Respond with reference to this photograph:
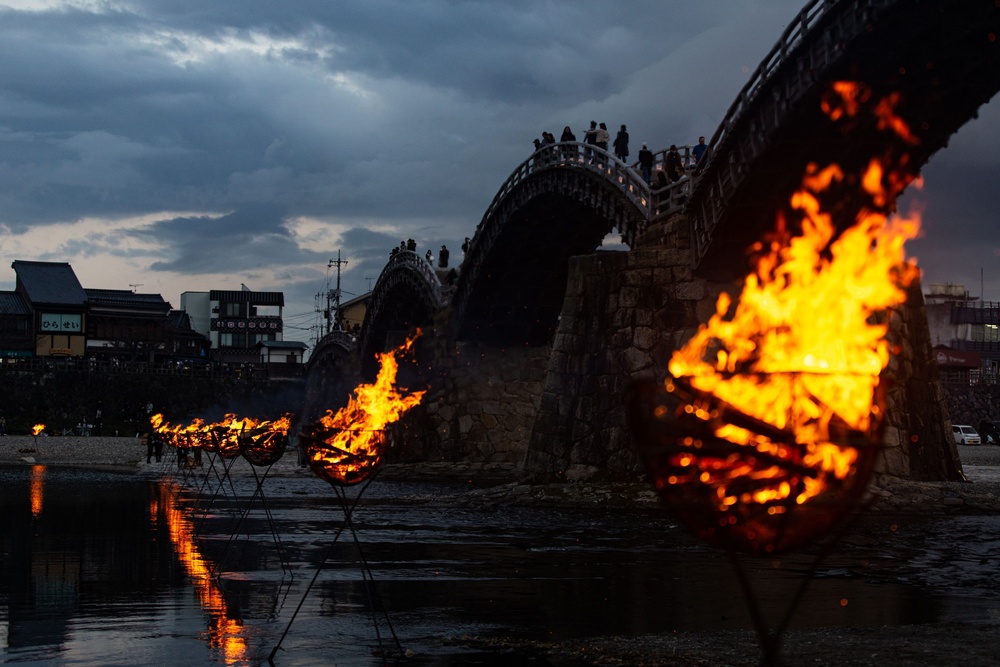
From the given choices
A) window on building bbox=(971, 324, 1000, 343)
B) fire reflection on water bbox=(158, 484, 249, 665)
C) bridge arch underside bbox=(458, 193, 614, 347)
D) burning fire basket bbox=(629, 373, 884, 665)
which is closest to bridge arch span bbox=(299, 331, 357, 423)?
bridge arch underside bbox=(458, 193, 614, 347)

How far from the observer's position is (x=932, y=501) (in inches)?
1023

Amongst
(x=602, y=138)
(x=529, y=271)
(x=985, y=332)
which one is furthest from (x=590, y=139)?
(x=985, y=332)

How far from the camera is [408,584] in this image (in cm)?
1317

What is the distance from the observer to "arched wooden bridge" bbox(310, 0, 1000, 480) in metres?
20.6

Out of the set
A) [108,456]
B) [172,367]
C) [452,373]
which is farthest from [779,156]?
[172,367]

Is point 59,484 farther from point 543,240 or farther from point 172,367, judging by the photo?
point 172,367

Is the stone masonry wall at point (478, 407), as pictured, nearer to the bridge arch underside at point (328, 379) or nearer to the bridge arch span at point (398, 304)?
the bridge arch span at point (398, 304)

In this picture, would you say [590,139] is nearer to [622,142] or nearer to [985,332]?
[622,142]

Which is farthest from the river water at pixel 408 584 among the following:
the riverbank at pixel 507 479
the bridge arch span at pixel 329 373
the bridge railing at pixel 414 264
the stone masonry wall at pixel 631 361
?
the bridge arch span at pixel 329 373

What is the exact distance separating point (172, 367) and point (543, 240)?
183ft

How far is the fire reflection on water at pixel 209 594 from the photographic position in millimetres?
8811

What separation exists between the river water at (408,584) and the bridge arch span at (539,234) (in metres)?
11.8

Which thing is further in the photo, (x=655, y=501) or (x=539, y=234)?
(x=539, y=234)

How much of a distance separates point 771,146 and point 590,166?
10.8 m
